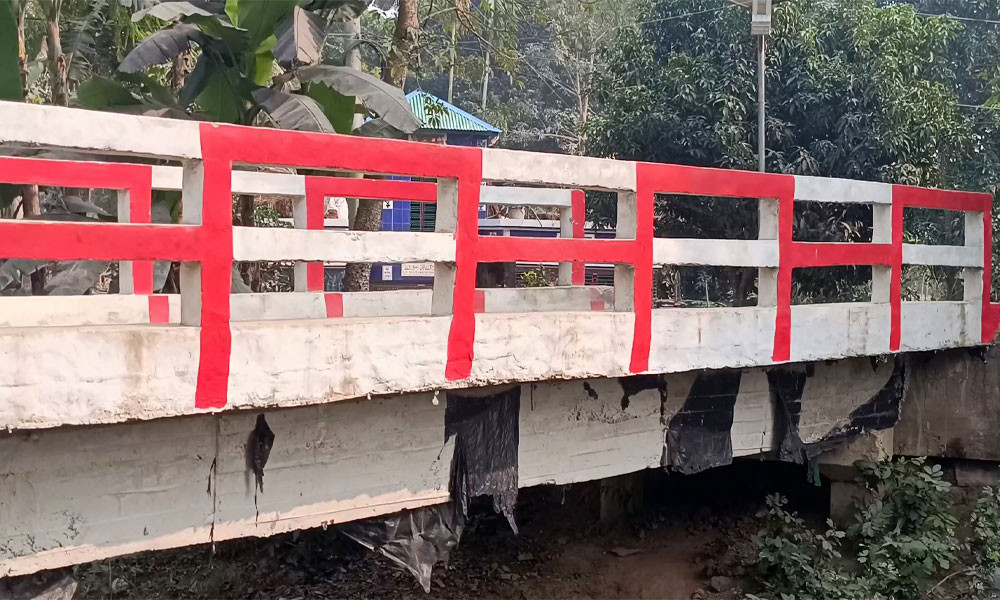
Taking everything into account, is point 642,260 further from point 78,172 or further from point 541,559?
point 541,559

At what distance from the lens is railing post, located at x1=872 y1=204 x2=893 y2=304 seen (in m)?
6.43

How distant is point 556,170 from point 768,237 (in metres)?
1.68

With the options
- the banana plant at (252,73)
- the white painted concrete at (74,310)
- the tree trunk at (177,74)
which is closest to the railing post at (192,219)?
the white painted concrete at (74,310)

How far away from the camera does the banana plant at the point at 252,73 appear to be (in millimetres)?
6625

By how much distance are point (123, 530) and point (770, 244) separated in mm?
3754

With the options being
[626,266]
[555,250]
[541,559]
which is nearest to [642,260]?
[626,266]

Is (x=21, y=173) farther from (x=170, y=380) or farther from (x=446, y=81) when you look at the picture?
(x=446, y=81)

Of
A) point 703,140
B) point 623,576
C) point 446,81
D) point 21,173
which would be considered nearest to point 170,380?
point 21,173

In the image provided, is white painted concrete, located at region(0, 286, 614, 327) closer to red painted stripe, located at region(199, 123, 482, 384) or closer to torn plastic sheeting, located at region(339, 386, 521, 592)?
torn plastic sheeting, located at region(339, 386, 521, 592)

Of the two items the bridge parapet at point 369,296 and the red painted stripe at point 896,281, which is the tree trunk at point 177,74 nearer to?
the bridge parapet at point 369,296

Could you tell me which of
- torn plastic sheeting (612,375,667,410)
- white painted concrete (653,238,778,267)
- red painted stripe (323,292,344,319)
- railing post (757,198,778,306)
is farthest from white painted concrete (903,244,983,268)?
red painted stripe (323,292,344,319)

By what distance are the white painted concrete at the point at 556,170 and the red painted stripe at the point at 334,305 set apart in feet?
7.00

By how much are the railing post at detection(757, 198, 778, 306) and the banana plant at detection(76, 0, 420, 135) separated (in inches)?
94.0

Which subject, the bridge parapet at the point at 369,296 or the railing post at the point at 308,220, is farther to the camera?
the railing post at the point at 308,220
